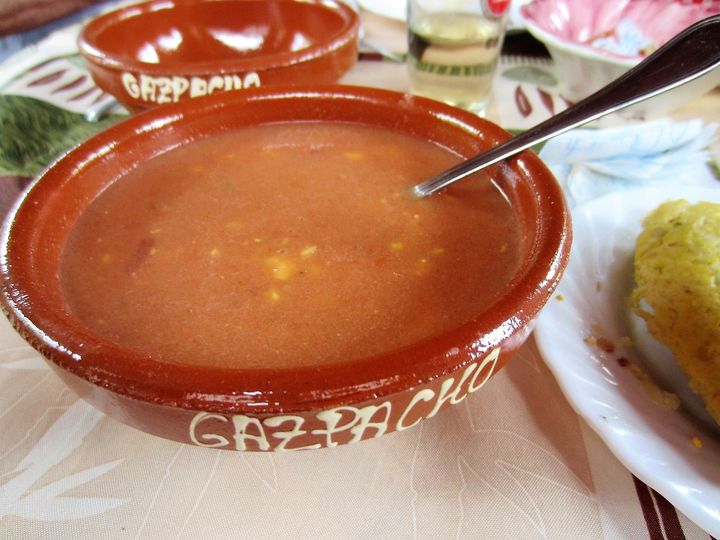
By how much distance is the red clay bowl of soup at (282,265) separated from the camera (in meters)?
0.50

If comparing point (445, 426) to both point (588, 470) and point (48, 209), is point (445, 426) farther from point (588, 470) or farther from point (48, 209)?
point (48, 209)

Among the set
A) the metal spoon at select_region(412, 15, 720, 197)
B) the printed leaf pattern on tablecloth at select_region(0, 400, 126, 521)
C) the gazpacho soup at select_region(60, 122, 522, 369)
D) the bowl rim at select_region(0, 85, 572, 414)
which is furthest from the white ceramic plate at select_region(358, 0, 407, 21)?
the printed leaf pattern on tablecloth at select_region(0, 400, 126, 521)

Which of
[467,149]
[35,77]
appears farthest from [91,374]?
[35,77]

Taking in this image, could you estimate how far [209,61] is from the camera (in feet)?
3.88

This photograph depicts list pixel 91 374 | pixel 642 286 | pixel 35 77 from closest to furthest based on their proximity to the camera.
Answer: pixel 91 374 < pixel 642 286 < pixel 35 77

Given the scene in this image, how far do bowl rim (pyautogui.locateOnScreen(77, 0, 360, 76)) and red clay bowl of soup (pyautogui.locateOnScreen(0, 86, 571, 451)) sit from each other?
0.16 meters

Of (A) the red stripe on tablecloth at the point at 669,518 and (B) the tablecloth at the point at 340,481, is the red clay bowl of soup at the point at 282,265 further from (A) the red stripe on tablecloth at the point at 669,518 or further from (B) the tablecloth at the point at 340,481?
(A) the red stripe on tablecloth at the point at 669,518

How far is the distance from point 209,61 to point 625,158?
2.73 feet

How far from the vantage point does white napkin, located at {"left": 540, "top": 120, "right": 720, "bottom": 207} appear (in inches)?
42.6

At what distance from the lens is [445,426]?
70cm

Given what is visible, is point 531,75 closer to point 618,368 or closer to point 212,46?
Result: point 212,46

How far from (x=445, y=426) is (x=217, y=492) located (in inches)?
10.5

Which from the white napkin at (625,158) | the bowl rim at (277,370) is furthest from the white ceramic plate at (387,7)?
the bowl rim at (277,370)

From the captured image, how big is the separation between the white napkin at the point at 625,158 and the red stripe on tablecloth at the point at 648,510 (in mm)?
560
